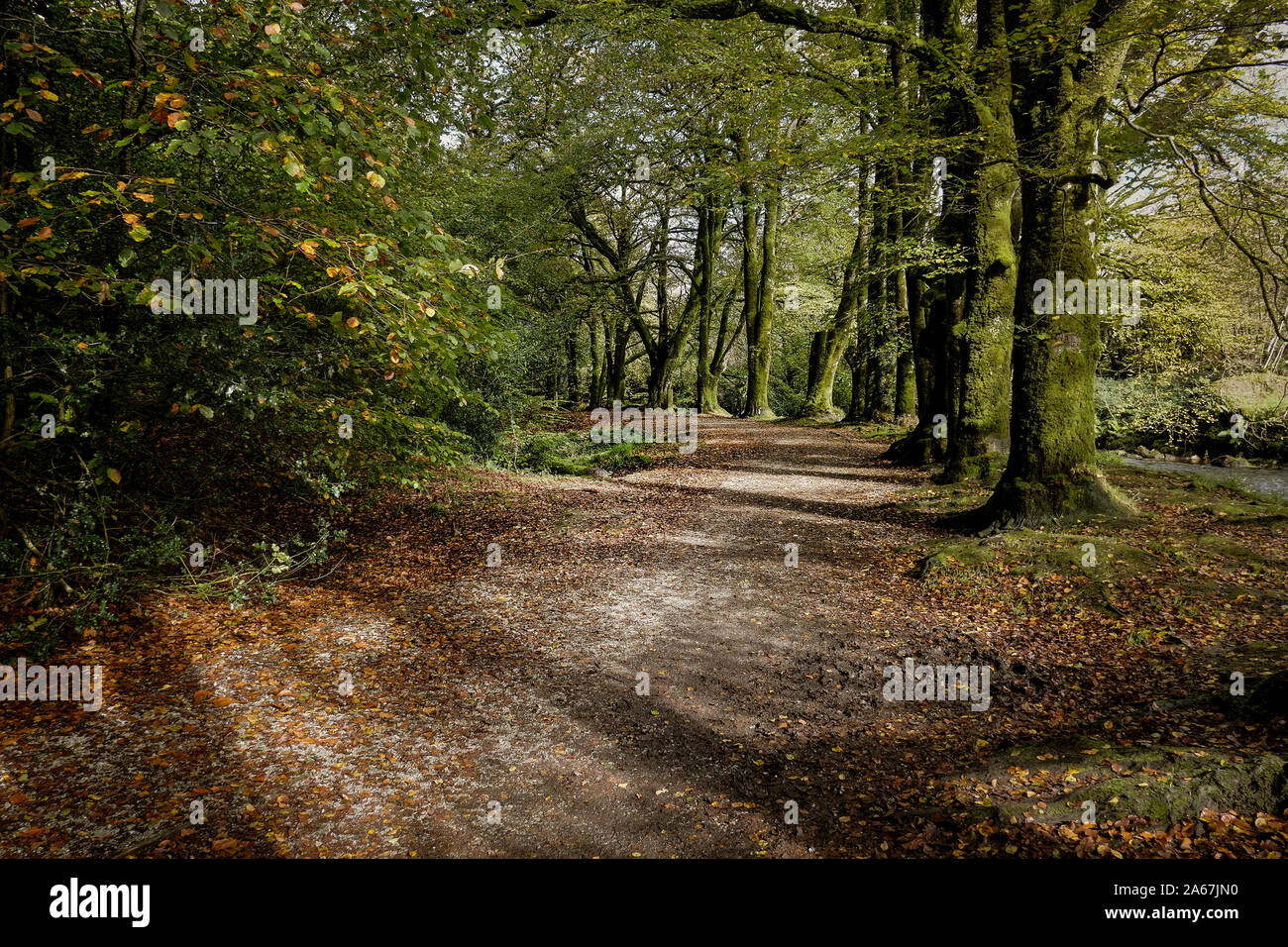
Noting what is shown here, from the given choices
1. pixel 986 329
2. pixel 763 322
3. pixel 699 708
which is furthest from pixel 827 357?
pixel 699 708

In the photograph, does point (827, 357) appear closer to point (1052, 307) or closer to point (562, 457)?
point (562, 457)

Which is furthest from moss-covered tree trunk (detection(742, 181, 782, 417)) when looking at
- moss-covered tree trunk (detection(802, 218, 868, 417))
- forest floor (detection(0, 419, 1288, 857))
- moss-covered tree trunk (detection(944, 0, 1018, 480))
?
forest floor (detection(0, 419, 1288, 857))

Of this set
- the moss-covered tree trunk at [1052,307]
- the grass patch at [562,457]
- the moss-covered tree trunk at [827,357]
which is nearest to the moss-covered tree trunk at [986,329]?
the moss-covered tree trunk at [1052,307]

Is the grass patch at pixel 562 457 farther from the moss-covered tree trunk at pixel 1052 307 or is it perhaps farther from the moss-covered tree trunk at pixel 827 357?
the moss-covered tree trunk at pixel 1052 307

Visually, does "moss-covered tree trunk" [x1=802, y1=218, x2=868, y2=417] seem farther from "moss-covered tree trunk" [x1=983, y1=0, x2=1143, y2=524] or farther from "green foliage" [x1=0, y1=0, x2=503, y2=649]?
"green foliage" [x1=0, y1=0, x2=503, y2=649]

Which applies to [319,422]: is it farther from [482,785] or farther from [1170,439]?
[1170,439]

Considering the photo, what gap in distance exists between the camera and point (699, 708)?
5062mm

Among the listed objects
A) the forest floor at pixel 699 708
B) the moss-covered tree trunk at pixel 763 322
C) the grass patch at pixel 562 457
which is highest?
the moss-covered tree trunk at pixel 763 322

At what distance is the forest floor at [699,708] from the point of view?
11.5 ft

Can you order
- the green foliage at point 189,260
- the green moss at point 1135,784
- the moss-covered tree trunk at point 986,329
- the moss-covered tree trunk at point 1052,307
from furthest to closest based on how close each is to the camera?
the moss-covered tree trunk at point 986,329 < the moss-covered tree trunk at point 1052,307 < the green foliage at point 189,260 < the green moss at point 1135,784

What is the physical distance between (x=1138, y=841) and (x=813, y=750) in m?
1.88

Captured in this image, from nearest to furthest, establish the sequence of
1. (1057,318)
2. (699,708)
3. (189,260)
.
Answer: (189,260)
(699,708)
(1057,318)
